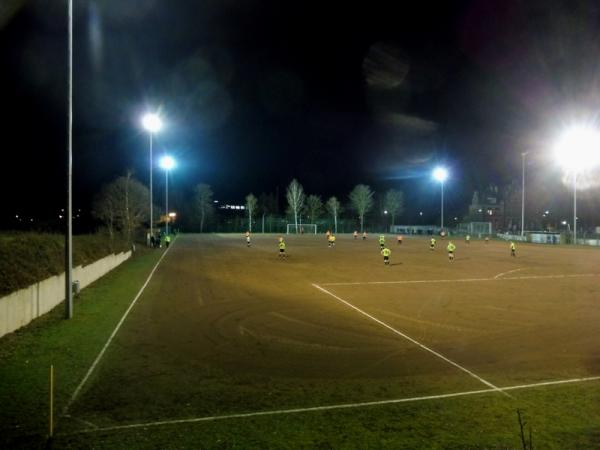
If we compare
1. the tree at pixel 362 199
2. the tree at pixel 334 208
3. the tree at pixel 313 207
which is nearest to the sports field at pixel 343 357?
the tree at pixel 362 199

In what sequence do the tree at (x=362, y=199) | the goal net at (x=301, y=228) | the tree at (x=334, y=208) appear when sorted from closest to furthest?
the goal net at (x=301, y=228), the tree at (x=362, y=199), the tree at (x=334, y=208)

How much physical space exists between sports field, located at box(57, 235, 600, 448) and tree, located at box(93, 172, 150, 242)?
91.1 ft

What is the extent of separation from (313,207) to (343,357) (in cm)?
10362

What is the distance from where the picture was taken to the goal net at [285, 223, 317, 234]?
10938 centimetres

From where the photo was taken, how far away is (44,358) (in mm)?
10141

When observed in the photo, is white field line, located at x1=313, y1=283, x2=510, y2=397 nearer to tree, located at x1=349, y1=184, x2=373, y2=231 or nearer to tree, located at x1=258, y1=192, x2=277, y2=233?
tree, located at x1=349, y1=184, x2=373, y2=231

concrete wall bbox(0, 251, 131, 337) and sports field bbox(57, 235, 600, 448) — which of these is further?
concrete wall bbox(0, 251, 131, 337)

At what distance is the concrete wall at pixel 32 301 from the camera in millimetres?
11703

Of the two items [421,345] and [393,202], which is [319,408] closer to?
[421,345]

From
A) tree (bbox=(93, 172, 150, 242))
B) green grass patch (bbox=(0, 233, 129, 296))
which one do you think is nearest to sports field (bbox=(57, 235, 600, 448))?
green grass patch (bbox=(0, 233, 129, 296))

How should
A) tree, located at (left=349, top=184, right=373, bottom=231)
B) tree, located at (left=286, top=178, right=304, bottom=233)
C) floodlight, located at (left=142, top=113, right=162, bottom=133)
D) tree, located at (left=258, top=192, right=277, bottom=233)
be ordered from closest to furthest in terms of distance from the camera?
floodlight, located at (left=142, top=113, right=162, bottom=133) < tree, located at (left=286, top=178, right=304, bottom=233) < tree, located at (left=349, top=184, right=373, bottom=231) < tree, located at (left=258, top=192, right=277, bottom=233)

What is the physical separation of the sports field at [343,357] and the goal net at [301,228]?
3484 inches

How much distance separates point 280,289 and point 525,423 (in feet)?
44.8

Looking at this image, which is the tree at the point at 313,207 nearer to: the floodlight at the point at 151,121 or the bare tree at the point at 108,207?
the bare tree at the point at 108,207
